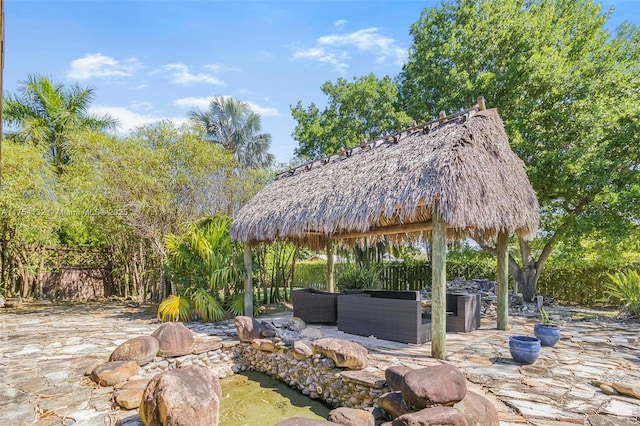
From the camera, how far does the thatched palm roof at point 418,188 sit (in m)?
4.47

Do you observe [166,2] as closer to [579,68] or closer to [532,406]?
[532,406]

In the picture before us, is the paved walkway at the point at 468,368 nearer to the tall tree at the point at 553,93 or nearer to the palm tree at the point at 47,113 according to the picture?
the tall tree at the point at 553,93

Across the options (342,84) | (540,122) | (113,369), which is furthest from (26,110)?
(540,122)

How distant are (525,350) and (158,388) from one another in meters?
3.86

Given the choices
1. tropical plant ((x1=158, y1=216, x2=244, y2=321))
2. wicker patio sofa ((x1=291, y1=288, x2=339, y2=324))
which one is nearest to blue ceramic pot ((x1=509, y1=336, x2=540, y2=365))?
wicker patio sofa ((x1=291, y1=288, x2=339, y2=324))

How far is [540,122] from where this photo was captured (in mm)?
9023

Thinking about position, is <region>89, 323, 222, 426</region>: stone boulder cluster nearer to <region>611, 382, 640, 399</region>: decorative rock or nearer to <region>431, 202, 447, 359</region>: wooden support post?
<region>431, 202, 447, 359</region>: wooden support post

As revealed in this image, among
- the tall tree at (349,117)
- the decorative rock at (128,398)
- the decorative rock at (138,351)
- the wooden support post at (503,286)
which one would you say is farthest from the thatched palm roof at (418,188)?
the tall tree at (349,117)

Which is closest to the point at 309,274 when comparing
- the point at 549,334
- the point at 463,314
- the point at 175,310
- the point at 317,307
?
the point at 175,310

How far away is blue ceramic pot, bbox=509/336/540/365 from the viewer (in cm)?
411

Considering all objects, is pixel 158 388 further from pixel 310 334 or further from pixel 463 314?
pixel 463 314

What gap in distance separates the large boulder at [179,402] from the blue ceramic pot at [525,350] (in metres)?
3.32

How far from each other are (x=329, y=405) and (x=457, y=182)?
3089 millimetres

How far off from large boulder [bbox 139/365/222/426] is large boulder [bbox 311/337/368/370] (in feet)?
4.81
